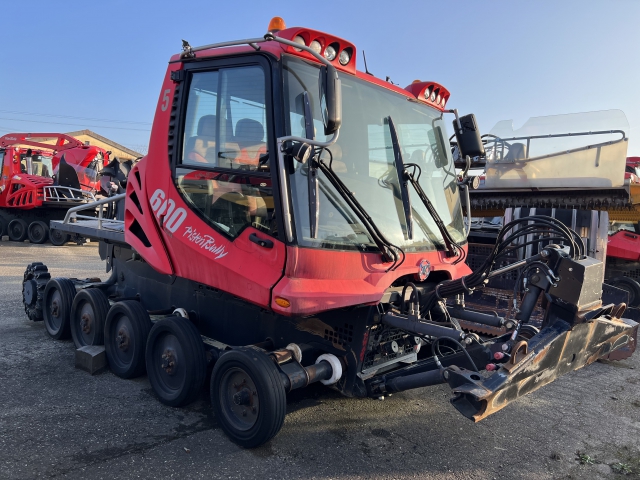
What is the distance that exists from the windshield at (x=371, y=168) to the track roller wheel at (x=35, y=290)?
167 inches

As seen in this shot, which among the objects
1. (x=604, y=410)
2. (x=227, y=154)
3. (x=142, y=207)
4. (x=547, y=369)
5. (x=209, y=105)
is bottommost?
(x=604, y=410)

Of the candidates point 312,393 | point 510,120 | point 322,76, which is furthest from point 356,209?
point 510,120

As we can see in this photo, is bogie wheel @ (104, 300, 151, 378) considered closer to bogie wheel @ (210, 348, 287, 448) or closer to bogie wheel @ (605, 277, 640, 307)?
bogie wheel @ (210, 348, 287, 448)

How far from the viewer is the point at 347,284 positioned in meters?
3.27

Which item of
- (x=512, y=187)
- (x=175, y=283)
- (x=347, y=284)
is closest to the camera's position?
(x=347, y=284)

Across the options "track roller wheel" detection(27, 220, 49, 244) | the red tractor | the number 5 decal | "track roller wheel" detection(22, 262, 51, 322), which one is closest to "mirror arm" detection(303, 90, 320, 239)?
the number 5 decal

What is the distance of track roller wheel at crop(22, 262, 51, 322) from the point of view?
6027 mm

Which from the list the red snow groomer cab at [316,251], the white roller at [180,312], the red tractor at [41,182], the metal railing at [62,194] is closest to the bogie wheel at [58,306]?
the red snow groomer cab at [316,251]

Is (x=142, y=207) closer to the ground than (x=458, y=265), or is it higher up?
higher up

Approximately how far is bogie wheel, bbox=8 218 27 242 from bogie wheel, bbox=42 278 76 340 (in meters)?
13.0

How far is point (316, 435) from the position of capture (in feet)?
11.6

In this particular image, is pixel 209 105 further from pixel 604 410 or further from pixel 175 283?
pixel 604 410

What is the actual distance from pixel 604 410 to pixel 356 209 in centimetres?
281

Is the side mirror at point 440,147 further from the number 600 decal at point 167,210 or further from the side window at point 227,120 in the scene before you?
the number 600 decal at point 167,210
